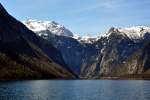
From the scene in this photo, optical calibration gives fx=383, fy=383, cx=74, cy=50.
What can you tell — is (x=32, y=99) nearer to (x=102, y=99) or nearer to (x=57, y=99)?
(x=57, y=99)

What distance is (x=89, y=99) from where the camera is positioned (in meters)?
156

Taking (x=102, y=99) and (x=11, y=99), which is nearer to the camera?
(x=11, y=99)

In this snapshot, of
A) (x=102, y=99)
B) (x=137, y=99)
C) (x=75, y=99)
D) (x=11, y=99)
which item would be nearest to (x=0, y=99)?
(x=11, y=99)

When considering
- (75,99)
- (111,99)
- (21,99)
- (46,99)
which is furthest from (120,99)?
(21,99)

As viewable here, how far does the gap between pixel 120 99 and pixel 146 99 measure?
10.9m

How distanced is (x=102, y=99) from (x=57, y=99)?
1837 cm

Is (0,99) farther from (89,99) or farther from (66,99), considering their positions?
(89,99)

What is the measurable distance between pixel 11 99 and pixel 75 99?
85.3ft

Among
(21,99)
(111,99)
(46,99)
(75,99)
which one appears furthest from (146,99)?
(21,99)

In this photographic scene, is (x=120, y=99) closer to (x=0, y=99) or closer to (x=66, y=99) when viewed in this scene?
(x=66, y=99)

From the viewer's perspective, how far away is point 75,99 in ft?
506

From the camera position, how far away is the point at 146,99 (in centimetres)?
15612

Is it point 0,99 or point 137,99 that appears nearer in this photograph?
point 0,99

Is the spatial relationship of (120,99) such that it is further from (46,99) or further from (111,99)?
(46,99)
